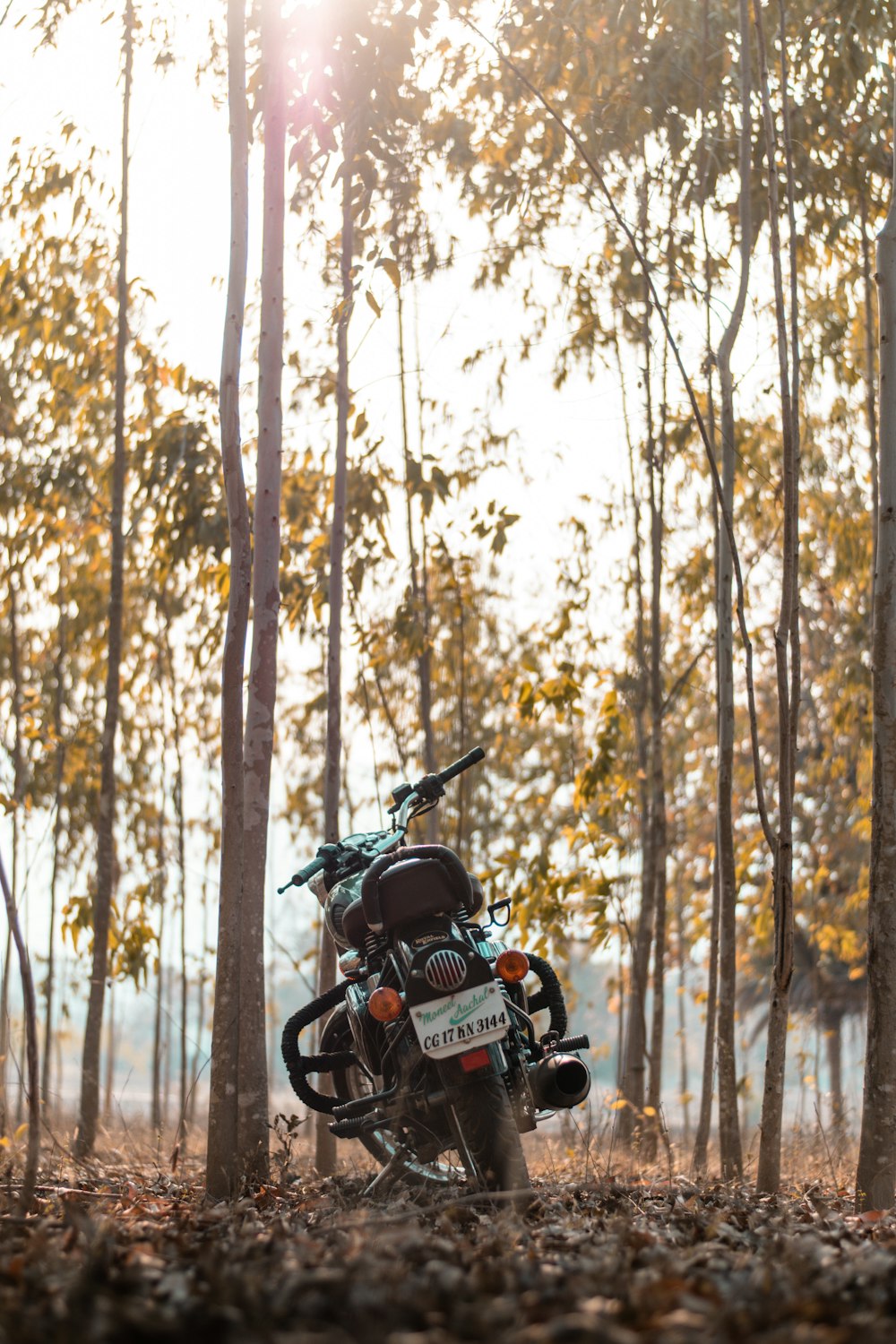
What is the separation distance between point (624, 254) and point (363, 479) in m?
2.70

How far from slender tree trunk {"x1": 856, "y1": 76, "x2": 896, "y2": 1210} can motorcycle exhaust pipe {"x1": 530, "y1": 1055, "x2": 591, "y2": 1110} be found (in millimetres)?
1116

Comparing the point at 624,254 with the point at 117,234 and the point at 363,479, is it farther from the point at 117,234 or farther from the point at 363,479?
the point at 117,234

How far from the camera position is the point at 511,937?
31.8ft

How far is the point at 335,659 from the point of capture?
7.39 m

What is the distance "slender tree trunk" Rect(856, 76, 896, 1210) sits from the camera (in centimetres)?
464

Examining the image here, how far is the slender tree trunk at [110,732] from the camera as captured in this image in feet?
26.3

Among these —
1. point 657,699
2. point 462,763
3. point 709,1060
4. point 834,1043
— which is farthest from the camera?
point 834,1043

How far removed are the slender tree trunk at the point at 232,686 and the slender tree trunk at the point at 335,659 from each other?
0.93m

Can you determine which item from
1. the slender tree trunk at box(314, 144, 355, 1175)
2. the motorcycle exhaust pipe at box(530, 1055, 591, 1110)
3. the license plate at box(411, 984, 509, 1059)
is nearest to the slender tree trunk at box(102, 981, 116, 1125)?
the slender tree trunk at box(314, 144, 355, 1175)

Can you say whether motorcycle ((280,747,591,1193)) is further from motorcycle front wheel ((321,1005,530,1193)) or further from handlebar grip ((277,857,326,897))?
handlebar grip ((277,857,326,897))

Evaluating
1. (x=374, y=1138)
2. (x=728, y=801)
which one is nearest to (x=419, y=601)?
(x=728, y=801)

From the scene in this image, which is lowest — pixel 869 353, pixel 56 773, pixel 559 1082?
pixel 559 1082

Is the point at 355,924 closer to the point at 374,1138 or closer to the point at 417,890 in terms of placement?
the point at 417,890

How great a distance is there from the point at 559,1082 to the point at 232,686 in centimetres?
205
